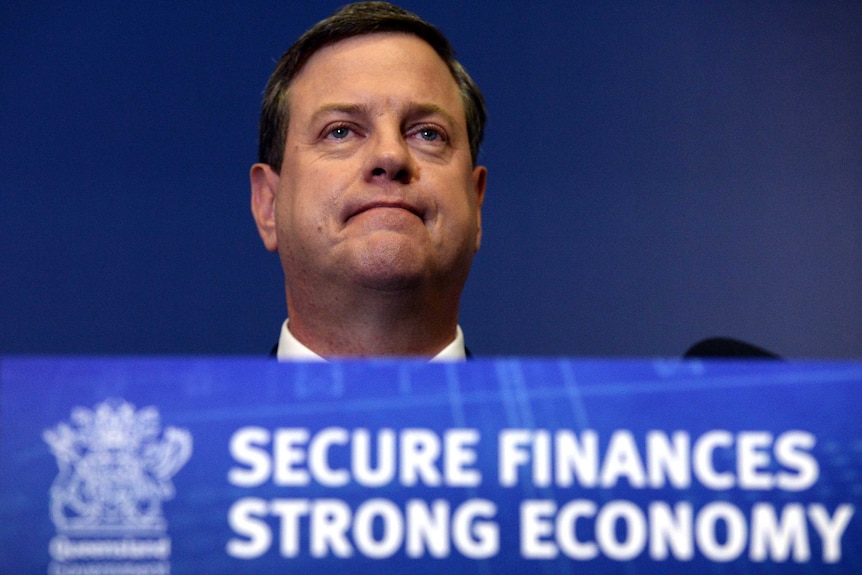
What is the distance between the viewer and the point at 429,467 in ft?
1.93

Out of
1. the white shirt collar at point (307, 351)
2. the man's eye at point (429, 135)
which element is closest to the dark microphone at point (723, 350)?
the white shirt collar at point (307, 351)

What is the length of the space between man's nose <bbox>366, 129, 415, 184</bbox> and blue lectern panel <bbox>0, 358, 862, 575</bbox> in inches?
23.6

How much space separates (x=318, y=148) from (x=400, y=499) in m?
0.74

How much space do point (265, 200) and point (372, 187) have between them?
0.29 m

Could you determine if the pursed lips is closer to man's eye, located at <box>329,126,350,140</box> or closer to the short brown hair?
man's eye, located at <box>329,126,350,140</box>

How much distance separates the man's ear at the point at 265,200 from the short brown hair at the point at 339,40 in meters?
0.02

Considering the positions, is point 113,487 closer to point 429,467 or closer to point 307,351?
point 429,467

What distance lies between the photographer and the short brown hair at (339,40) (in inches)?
51.3

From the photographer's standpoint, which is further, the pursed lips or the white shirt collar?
the white shirt collar

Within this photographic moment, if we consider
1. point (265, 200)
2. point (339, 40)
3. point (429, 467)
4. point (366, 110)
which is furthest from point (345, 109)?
point (429, 467)

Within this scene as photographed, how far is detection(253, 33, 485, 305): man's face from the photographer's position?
3.81 feet

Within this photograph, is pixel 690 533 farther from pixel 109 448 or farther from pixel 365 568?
pixel 109 448

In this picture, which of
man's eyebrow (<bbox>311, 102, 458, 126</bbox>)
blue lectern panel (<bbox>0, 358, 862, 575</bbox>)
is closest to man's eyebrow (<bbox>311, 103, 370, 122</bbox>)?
man's eyebrow (<bbox>311, 102, 458, 126</bbox>)

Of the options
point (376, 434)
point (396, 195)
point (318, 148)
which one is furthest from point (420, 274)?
point (376, 434)
